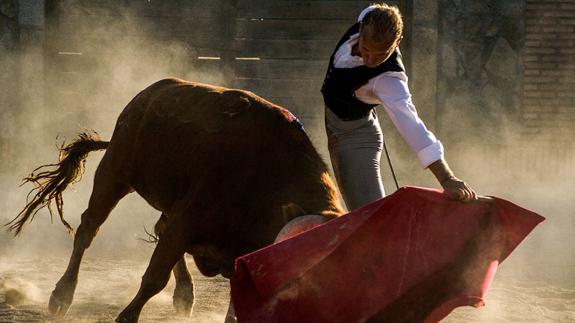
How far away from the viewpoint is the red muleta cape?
3926 millimetres

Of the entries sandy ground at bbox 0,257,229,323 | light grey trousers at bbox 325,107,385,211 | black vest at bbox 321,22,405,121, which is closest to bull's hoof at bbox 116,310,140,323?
sandy ground at bbox 0,257,229,323

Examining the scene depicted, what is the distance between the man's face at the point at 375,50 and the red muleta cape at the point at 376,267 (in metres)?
0.67

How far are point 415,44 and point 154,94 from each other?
22.7 ft

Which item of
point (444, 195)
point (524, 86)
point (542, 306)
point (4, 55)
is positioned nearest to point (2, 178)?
point (4, 55)

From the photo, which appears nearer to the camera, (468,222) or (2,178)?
(468,222)

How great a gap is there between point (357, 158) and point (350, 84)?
36cm

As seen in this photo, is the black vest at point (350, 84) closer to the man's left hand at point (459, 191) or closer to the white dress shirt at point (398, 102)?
the white dress shirt at point (398, 102)

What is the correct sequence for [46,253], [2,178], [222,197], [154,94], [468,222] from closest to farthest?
[468,222] < [222,197] < [154,94] < [46,253] < [2,178]

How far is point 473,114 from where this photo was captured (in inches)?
499

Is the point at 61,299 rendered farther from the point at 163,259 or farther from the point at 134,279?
the point at 134,279

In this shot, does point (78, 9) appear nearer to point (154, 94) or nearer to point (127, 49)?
point (127, 49)

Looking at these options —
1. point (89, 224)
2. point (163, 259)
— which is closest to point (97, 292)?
point (89, 224)

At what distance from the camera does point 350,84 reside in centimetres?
462

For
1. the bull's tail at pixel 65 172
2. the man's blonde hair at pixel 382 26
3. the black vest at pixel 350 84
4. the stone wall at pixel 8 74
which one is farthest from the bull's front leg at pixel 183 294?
the stone wall at pixel 8 74
